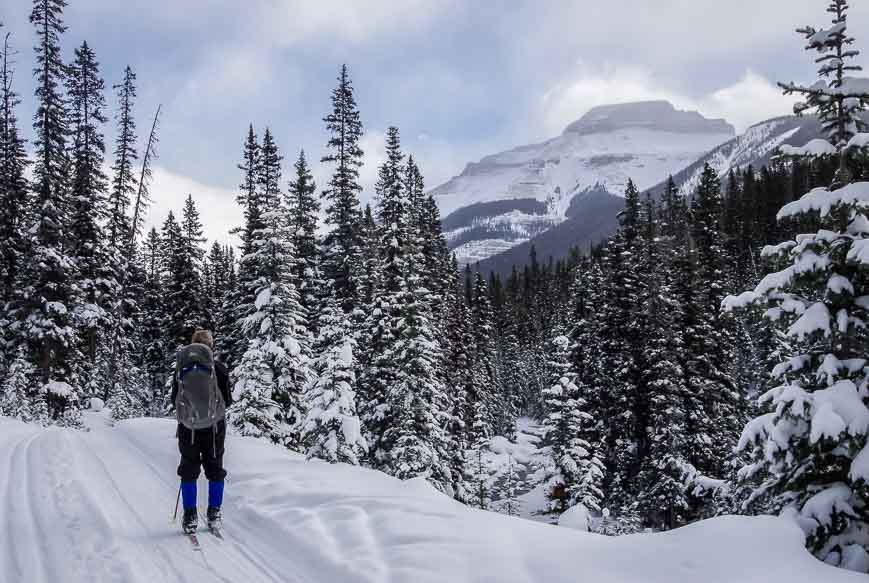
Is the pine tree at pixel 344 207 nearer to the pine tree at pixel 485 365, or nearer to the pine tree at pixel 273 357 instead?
the pine tree at pixel 273 357

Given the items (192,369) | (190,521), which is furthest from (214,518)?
(192,369)

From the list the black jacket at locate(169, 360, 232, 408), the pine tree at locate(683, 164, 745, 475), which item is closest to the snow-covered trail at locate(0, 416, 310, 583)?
the black jacket at locate(169, 360, 232, 408)

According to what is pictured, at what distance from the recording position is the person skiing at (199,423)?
6648 millimetres

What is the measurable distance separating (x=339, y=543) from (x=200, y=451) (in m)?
2.12

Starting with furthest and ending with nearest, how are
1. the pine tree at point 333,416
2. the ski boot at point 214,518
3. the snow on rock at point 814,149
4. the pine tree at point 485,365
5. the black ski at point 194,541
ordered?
the pine tree at point 485,365 < the pine tree at point 333,416 < the snow on rock at point 814,149 < the ski boot at point 214,518 < the black ski at point 194,541

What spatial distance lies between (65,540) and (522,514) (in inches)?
1293

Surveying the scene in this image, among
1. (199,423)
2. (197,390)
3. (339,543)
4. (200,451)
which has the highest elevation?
(197,390)

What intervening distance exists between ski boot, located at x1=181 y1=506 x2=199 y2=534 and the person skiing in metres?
0.01

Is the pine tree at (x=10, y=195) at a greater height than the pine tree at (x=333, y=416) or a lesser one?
greater

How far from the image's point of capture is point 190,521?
645 centimetres

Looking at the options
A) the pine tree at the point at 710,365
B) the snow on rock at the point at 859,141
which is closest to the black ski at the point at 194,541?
the snow on rock at the point at 859,141

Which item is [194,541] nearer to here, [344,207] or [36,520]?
[36,520]

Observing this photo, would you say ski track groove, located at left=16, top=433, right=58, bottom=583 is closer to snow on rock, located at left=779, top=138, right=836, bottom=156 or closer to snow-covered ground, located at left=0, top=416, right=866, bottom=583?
snow-covered ground, located at left=0, top=416, right=866, bottom=583

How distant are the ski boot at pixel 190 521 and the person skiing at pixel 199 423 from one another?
1 cm
